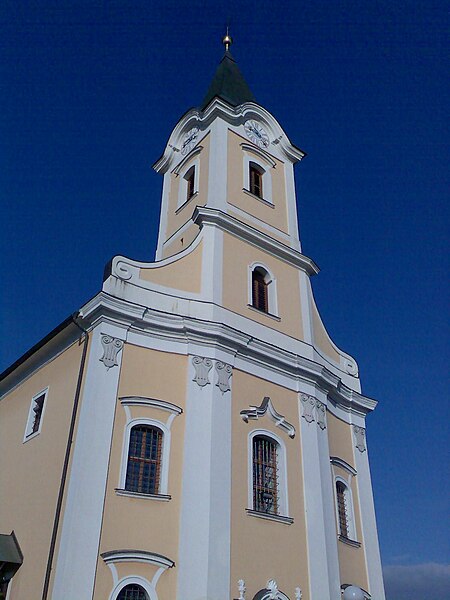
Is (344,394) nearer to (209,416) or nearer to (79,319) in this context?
(209,416)

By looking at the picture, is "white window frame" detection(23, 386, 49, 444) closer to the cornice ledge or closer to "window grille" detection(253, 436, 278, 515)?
"window grille" detection(253, 436, 278, 515)

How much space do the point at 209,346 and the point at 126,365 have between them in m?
2.43

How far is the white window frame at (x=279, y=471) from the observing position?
50.9ft

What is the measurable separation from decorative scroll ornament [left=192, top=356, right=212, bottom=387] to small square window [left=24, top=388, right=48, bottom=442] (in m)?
4.38

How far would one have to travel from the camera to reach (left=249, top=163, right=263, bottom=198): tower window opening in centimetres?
2189

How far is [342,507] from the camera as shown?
18484 mm

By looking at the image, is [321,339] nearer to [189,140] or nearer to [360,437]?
[360,437]

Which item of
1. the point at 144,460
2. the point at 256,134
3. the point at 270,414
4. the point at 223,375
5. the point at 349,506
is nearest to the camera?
the point at 144,460

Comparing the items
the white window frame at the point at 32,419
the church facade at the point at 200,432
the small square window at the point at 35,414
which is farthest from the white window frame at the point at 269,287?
the small square window at the point at 35,414

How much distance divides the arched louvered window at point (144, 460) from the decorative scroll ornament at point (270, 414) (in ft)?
8.63

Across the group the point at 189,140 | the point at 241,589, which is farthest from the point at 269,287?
the point at 241,589

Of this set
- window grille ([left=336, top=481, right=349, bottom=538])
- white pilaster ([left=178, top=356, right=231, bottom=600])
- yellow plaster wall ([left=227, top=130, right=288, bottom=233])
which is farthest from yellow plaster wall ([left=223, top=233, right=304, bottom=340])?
window grille ([left=336, top=481, right=349, bottom=538])

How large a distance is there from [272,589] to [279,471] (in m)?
3.07

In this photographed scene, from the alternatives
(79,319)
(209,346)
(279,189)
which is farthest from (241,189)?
(79,319)
